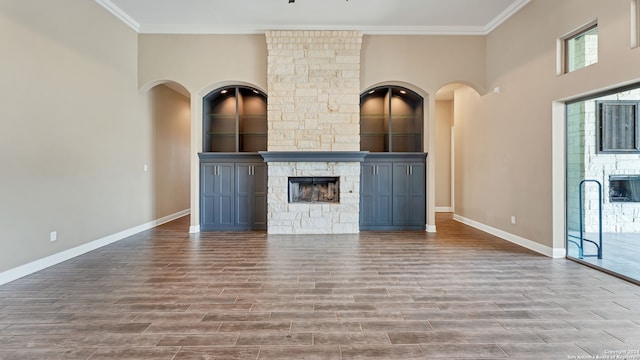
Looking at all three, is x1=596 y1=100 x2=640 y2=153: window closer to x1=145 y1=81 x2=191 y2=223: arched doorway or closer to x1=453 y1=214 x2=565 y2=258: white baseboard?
x1=453 y1=214 x2=565 y2=258: white baseboard

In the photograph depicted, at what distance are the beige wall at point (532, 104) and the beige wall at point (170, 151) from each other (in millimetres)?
6796

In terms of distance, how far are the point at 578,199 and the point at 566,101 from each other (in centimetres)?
133

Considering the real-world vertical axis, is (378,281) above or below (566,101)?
below

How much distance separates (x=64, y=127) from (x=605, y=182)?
711cm

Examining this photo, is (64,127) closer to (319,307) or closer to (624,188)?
(319,307)

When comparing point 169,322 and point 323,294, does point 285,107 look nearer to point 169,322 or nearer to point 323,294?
point 323,294

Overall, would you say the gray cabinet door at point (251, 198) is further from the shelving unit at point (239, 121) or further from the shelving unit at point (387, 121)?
the shelving unit at point (387, 121)

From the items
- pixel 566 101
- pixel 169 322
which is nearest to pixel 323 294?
pixel 169 322

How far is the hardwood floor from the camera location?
2.11m

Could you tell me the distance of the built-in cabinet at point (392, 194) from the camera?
6.39 metres

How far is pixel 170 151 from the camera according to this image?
24.3 ft

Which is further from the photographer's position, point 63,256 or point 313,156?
point 313,156

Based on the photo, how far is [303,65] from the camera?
235 inches

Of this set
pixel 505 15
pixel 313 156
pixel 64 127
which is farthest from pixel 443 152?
pixel 64 127
